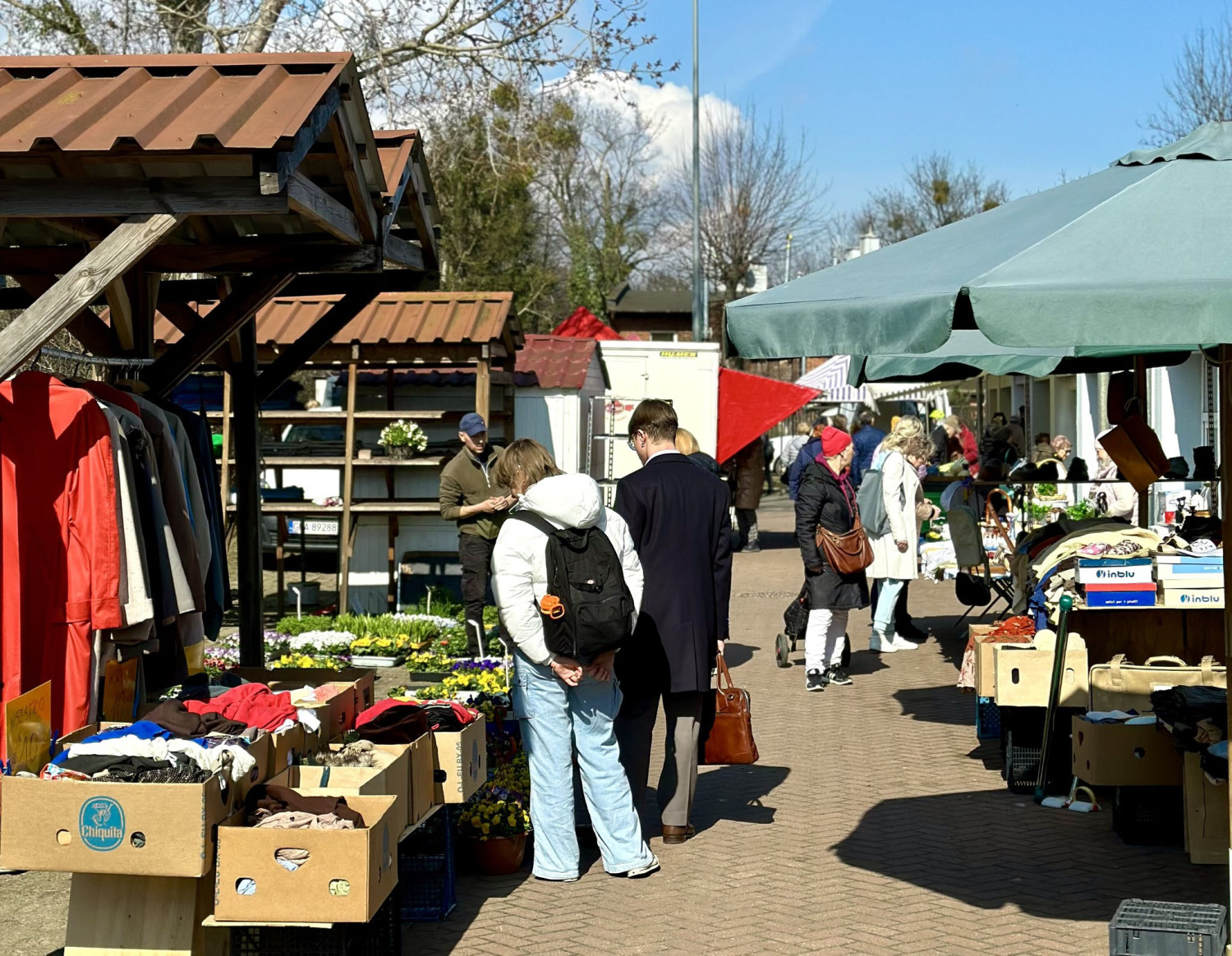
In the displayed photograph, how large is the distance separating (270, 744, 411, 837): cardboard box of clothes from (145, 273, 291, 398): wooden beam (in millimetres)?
2509

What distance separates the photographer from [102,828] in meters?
4.71

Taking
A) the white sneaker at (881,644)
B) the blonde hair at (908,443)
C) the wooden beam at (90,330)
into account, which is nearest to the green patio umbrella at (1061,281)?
the wooden beam at (90,330)

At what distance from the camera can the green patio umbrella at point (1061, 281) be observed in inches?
166

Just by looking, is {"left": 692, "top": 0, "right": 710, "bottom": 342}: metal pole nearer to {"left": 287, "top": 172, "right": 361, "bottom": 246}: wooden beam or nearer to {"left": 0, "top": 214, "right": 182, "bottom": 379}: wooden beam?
{"left": 287, "top": 172, "right": 361, "bottom": 246}: wooden beam

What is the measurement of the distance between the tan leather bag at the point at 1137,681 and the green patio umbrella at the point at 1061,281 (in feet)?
9.41

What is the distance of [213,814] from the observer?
15.8 feet

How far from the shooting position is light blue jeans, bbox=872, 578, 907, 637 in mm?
12828

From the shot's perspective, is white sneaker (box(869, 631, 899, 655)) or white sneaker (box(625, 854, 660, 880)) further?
white sneaker (box(869, 631, 899, 655))

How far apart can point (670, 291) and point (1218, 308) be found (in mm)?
57951

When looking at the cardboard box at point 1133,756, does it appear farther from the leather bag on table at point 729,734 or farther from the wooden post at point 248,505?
the wooden post at point 248,505

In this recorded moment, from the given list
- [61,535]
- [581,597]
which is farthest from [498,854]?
[61,535]

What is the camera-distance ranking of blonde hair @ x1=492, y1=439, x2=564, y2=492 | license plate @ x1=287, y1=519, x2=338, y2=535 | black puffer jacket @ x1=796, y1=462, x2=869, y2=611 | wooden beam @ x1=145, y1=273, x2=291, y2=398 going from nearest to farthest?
blonde hair @ x1=492, y1=439, x2=564, y2=492 < wooden beam @ x1=145, y1=273, x2=291, y2=398 < black puffer jacket @ x1=796, y1=462, x2=869, y2=611 < license plate @ x1=287, y1=519, x2=338, y2=535

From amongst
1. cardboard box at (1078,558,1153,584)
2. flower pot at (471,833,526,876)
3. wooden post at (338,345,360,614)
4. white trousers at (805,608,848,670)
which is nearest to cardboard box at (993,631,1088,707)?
cardboard box at (1078,558,1153,584)

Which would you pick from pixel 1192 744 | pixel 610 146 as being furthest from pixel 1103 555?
pixel 610 146
